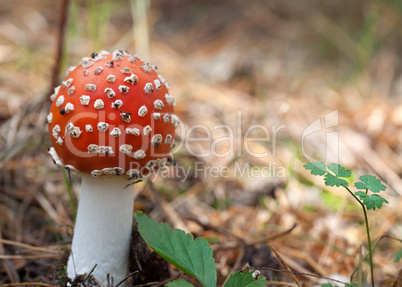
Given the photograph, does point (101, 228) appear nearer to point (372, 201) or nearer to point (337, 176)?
point (337, 176)

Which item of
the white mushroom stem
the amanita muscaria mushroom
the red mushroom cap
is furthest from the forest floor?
the red mushroom cap

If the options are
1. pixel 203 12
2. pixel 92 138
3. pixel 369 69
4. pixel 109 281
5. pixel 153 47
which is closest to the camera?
pixel 92 138

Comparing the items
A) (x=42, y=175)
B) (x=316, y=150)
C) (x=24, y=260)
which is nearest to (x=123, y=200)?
(x=24, y=260)

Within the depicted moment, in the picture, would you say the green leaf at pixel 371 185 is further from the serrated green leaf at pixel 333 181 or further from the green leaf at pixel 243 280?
the green leaf at pixel 243 280

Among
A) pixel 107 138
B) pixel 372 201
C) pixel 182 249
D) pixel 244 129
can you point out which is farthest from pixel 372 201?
pixel 244 129

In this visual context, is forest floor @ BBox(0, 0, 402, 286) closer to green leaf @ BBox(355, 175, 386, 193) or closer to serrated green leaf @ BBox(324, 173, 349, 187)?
green leaf @ BBox(355, 175, 386, 193)

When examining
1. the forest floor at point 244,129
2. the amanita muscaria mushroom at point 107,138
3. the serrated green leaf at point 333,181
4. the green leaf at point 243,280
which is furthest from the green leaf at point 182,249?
the serrated green leaf at point 333,181

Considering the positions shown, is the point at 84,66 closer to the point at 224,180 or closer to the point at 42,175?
the point at 42,175
